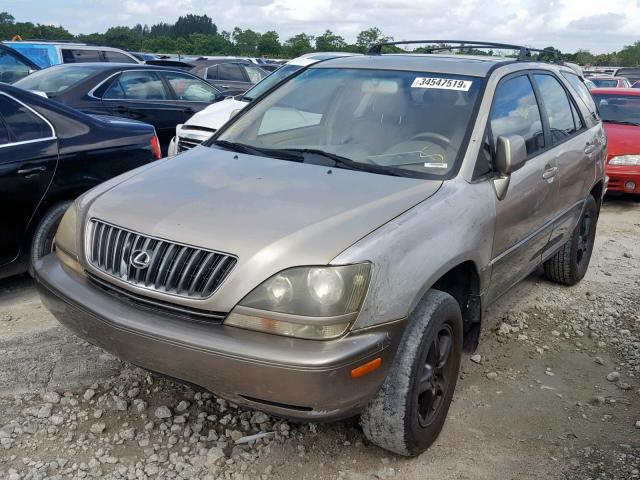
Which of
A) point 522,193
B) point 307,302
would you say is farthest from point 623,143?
point 307,302

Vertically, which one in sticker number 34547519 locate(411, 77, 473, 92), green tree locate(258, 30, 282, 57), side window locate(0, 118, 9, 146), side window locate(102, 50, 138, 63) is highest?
sticker number 34547519 locate(411, 77, 473, 92)

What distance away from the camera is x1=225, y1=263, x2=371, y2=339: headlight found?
244 centimetres

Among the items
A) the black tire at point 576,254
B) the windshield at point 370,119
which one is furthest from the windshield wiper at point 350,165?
the black tire at point 576,254

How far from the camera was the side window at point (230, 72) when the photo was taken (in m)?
15.0

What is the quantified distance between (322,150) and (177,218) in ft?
3.46

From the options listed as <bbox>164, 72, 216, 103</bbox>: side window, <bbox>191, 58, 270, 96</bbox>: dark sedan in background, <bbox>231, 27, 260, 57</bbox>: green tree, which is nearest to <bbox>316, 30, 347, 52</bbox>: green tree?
<bbox>231, 27, 260, 57</bbox>: green tree

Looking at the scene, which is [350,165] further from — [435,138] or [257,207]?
[257,207]

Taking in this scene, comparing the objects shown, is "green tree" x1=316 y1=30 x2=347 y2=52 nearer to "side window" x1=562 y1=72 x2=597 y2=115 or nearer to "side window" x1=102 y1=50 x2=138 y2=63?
"side window" x1=102 y1=50 x2=138 y2=63

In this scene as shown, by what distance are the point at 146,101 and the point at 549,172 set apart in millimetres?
5789

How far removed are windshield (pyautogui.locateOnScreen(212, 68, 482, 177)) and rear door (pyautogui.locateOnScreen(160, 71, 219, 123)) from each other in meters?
4.98

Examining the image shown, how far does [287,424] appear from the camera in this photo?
3.19 m

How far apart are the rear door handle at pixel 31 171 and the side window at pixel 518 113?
294 centimetres

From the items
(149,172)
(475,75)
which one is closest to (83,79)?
(149,172)

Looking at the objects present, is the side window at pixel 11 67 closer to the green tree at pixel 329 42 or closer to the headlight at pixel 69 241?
the headlight at pixel 69 241
